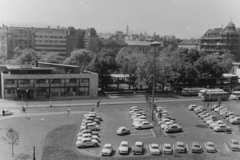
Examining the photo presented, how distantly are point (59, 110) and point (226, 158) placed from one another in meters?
24.3

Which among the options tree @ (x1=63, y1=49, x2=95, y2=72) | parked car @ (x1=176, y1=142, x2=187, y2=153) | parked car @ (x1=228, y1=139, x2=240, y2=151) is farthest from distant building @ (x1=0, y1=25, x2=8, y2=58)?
parked car @ (x1=228, y1=139, x2=240, y2=151)

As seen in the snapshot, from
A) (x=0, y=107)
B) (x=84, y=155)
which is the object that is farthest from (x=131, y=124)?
(x=0, y=107)

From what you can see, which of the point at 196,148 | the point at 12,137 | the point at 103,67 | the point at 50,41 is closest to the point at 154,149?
the point at 196,148

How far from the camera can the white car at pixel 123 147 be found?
27145mm

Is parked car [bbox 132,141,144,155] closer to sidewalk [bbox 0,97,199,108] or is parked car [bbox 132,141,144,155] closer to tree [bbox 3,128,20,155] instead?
tree [bbox 3,128,20,155]

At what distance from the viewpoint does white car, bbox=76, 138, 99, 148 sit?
28680 millimetres

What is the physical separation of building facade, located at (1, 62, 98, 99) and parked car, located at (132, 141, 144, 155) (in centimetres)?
2652

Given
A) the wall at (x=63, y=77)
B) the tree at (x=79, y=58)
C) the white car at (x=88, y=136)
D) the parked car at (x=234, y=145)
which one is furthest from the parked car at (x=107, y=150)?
the tree at (x=79, y=58)

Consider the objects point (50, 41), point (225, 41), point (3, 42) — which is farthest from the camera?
point (50, 41)

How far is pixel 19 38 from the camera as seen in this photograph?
362ft

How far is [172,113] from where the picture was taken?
141 ft

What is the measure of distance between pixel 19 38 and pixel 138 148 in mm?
93634

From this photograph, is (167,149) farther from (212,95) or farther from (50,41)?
(50,41)

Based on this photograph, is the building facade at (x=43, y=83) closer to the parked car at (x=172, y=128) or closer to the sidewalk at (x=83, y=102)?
the sidewalk at (x=83, y=102)
